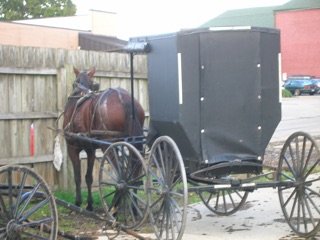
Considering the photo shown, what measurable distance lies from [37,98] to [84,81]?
0.93m

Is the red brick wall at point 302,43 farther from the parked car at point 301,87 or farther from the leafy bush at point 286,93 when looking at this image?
the leafy bush at point 286,93

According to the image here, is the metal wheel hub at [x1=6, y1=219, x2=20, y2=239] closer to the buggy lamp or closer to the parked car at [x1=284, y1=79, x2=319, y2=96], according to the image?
the buggy lamp

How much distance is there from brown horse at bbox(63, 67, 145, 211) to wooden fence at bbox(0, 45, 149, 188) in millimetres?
633

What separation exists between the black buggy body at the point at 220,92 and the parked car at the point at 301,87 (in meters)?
45.2

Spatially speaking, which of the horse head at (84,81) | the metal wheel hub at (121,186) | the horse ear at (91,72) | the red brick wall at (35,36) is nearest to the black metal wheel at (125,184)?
the metal wheel hub at (121,186)

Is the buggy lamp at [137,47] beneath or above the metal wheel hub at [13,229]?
above

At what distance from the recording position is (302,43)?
62125mm

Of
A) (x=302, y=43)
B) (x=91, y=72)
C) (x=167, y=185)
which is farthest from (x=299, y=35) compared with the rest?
(x=167, y=185)

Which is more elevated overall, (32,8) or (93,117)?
(32,8)

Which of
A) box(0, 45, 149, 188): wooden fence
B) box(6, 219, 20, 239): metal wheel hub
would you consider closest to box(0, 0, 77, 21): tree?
box(0, 45, 149, 188): wooden fence

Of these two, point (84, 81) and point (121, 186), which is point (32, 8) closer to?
point (84, 81)

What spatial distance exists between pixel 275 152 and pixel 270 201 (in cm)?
482

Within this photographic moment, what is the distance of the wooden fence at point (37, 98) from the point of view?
10.4m

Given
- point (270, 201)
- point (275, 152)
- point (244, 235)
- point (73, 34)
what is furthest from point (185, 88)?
point (73, 34)
